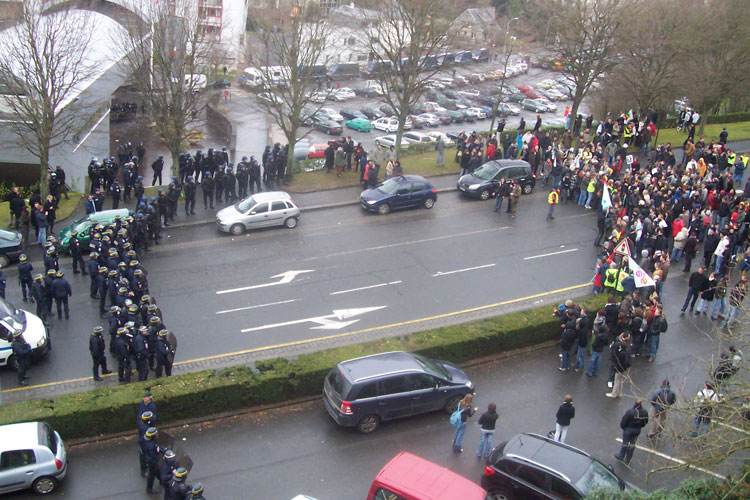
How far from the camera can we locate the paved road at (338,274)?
19500 millimetres

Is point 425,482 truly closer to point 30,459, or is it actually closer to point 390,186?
point 30,459

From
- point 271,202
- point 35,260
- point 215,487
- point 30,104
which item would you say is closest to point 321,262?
point 271,202

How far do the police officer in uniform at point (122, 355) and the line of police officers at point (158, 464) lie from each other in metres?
2.12

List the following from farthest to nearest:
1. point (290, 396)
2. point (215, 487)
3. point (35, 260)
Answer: point (35, 260) < point (290, 396) < point (215, 487)

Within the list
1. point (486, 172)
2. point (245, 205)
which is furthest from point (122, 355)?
point (486, 172)

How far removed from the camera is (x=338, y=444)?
49.0 feet

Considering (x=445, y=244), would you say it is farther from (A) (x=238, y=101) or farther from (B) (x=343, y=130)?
(A) (x=238, y=101)

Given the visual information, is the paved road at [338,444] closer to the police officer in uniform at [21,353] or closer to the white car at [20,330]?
the police officer in uniform at [21,353]

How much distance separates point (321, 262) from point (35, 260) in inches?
388

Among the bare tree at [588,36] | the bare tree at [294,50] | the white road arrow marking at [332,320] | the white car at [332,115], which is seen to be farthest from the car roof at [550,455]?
the white car at [332,115]

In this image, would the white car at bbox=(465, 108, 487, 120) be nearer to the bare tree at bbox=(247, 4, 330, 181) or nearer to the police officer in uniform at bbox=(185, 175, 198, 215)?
the bare tree at bbox=(247, 4, 330, 181)

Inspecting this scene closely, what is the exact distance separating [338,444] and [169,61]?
67.9 ft

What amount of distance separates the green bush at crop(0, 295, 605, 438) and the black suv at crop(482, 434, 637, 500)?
15.9 ft

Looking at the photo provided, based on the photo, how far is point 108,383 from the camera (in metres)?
16.8
